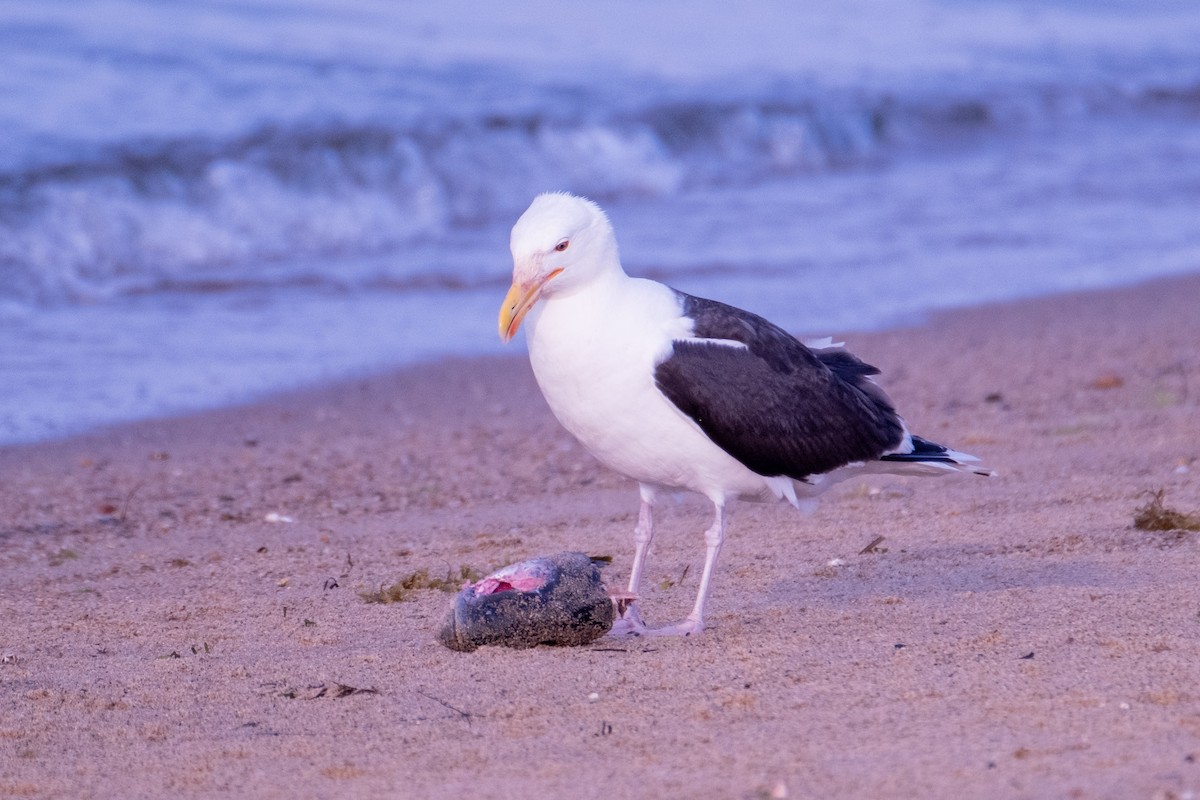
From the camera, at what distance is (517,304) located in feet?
17.0

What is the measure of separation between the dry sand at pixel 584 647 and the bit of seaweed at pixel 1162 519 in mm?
80

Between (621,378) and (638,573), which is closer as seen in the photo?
(621,378)

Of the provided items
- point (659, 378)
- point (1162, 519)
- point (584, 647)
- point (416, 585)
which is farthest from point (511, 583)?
point (1162, 519)

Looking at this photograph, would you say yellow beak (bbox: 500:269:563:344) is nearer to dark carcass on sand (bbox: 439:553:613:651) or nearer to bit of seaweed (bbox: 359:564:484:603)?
dark carcass on sand (bbox: 439:553:613:651)

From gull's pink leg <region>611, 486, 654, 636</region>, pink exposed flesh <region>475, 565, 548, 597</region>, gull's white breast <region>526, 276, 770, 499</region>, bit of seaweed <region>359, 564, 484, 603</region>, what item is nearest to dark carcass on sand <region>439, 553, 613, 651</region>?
pink exposed flesh <region>475, 565, 548, 597</region>

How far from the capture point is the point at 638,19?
29156mm

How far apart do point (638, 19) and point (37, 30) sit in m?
11.4

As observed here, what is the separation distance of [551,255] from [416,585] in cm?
142

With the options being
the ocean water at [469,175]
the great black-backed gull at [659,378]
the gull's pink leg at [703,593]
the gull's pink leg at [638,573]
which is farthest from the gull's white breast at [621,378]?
the ocean water at [469,175]

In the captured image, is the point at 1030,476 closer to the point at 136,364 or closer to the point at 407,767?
the point at 407,767

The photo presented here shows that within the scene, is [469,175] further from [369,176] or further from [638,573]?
[638,573]

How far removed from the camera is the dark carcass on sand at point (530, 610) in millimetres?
5016

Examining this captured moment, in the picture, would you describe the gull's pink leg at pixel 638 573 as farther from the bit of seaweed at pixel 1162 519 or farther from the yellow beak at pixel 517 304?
the bit of seaweed at pixel 1162 519

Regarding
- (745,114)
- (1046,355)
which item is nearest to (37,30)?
(745,114)
